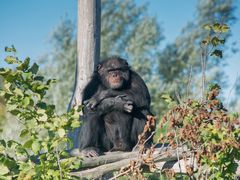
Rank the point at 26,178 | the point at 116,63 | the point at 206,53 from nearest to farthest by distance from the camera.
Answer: the point at 26,178 < the point at 206,53 < the point at 116,63

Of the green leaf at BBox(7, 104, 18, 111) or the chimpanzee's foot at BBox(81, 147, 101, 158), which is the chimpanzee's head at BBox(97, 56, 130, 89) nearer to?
the chimpanzee's foot at BBox(81, 147, 101, 158)

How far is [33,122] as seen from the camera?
371 cm

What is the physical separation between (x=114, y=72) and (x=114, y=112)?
2.70 ft

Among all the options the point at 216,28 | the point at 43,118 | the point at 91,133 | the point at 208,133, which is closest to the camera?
the point at 43,118

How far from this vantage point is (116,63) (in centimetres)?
810

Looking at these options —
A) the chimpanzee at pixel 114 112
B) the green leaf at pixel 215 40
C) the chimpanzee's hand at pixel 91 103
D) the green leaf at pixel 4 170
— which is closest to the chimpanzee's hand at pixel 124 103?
the chimpanzee at pixel 114 112

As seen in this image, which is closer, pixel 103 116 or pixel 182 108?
pixel 182 108

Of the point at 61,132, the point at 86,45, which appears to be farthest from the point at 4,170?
the point at 86,45

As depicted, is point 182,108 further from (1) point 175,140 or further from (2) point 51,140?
(2) point 51,140

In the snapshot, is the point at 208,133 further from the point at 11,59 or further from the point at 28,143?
the point at 11,59

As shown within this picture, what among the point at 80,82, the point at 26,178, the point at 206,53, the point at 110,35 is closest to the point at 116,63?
the point at 80,82

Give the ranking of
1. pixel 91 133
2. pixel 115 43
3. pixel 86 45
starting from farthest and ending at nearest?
pixel 115 43 → pixel 86 45 → pixel 91 133

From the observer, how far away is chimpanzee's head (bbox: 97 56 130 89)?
7.84 m

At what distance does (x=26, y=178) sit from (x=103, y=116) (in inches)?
158
